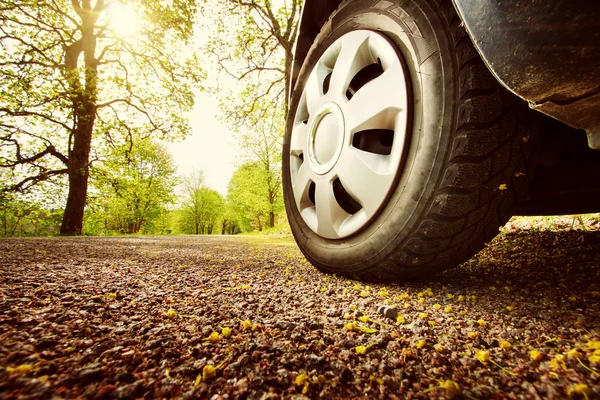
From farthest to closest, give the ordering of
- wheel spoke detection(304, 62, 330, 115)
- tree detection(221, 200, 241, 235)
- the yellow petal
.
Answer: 1. tree detection(221, 200, 241, 235)
2. wheel spoke detection(304, 62, 330, 115)
3. the yellow petal

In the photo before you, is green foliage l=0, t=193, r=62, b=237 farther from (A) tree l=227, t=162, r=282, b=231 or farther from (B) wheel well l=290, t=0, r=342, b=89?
(A) tree l=227, t=162, r=282, b=231

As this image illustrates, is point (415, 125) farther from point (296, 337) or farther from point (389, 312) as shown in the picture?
point (296, 337)

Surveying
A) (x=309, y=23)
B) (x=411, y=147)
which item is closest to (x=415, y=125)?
(x=411, y=147)

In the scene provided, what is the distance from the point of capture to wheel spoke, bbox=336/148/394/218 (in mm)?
1401

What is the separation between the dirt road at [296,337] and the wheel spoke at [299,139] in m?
1.12

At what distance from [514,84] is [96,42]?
13.6 meters

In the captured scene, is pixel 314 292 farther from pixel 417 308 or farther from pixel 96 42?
pixel 96 42

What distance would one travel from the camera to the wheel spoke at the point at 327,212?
170 cm

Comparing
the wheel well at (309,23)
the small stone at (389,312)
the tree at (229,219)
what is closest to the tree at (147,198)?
the tree at (229,219)

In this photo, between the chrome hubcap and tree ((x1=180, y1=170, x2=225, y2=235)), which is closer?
the chrome hubcap

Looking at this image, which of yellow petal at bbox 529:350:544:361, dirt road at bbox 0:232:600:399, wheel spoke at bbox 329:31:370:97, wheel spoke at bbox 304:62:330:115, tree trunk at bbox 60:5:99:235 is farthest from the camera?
tree trunk at bbox 60:5:99:235

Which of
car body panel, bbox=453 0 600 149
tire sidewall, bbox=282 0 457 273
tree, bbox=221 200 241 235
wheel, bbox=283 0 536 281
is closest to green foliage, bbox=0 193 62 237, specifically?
wheel, bbox=283 0 536 281

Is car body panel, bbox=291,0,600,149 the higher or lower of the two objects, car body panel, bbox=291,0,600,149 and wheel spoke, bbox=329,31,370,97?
the lower

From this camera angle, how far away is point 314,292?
1443mm
